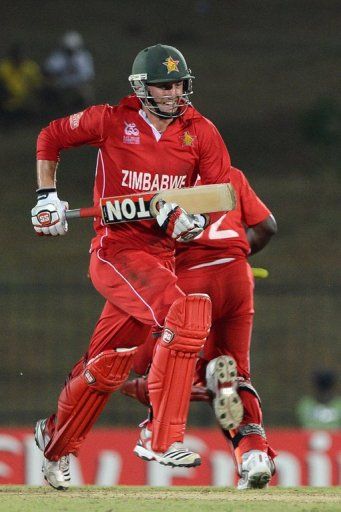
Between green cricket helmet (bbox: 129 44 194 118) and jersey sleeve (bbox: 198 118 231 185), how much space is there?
0.17 m

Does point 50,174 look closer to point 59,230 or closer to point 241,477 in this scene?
point 59,230

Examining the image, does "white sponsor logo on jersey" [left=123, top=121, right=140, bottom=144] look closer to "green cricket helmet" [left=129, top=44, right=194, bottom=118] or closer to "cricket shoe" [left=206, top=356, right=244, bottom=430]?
"green cricket helmet" [left=129, top=44, right=194, bottom=118]

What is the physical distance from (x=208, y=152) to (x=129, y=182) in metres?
0.41

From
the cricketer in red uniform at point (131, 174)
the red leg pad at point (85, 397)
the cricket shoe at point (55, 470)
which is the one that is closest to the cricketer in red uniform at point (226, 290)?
the cricketer in red uniform at point (131, 174)

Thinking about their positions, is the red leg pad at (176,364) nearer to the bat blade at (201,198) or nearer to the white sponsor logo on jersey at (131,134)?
the bat blade at (201,198)

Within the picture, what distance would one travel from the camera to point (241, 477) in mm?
7738

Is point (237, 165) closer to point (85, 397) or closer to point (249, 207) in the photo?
point (249, 207)

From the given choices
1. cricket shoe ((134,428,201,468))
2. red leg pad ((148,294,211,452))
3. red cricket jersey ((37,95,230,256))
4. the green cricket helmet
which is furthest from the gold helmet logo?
cricket shoe ((134,428,201,468))

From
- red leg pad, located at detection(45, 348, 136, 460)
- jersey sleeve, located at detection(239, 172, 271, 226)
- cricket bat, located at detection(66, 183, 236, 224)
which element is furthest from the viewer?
jersey sleeve, located at detection(239, 172, 271, 226)

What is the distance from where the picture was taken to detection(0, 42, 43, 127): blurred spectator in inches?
859

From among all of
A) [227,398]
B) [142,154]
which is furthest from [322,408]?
[142,154]

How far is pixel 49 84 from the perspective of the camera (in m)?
22.2

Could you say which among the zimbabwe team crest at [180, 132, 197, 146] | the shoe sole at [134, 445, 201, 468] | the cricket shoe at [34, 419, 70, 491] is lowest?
the cricket shoe at [34, 419, 70, 491]

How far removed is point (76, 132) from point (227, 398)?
1510 millimetres
